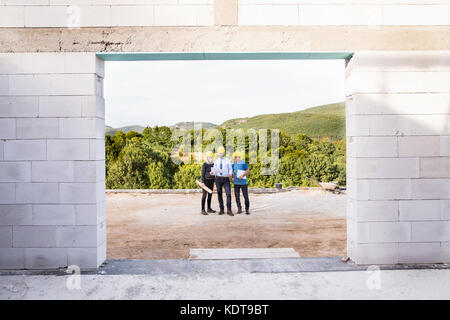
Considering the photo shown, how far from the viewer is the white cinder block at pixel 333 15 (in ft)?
15.8

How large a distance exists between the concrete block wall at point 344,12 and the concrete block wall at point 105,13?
0.65 meters

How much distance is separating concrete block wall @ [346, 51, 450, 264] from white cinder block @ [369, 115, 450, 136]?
1 centimetres

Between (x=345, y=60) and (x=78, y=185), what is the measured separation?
4171 mm

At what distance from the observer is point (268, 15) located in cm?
482

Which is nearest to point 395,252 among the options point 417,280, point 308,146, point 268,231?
point 417,280

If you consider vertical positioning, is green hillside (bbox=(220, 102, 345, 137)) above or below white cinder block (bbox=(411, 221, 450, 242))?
above

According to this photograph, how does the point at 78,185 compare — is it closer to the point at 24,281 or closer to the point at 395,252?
the point at 24,281

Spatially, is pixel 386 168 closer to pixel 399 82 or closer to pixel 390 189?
pixel 390 189

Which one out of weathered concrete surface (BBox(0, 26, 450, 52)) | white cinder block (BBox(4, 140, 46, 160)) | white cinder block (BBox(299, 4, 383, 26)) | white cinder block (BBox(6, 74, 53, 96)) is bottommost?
white cinder block (BBox(4, 140, 46, 160))

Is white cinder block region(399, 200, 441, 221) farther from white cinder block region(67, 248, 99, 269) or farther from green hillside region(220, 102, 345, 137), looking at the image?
green hillside region(220, 102, 345, 137)

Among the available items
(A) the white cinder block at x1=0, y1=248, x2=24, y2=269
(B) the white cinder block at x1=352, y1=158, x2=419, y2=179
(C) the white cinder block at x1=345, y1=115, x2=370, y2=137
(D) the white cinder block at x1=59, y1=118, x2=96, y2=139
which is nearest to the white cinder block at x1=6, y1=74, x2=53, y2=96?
(D) the white cinder block at x1=59, y1=118, x2=96, y2=139

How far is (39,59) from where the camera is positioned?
188 inches

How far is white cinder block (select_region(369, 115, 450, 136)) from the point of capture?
15.8ft

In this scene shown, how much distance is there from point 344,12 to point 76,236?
4.72 meters
